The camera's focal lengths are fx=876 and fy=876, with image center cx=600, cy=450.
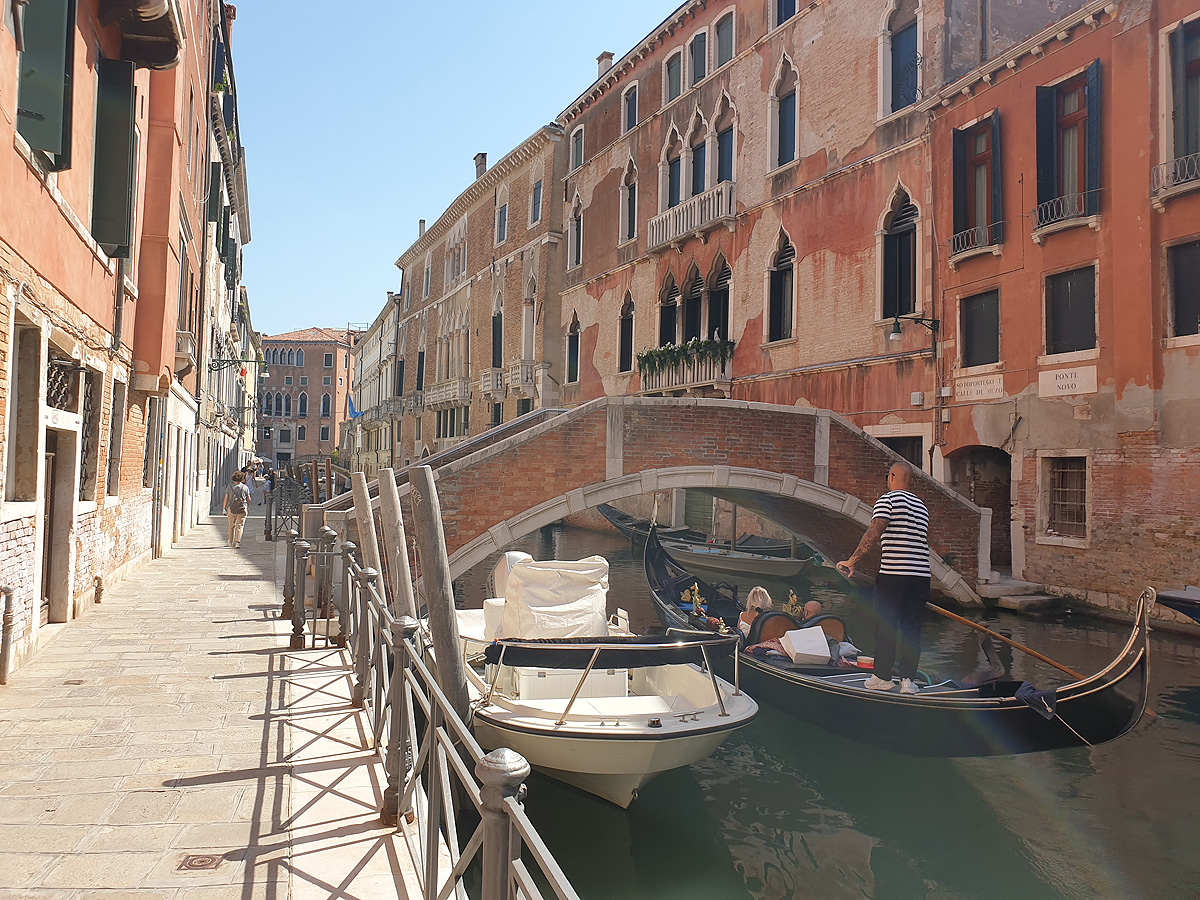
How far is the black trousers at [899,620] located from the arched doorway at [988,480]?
19.6ft

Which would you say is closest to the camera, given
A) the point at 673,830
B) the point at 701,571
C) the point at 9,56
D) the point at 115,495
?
the point at 9,56

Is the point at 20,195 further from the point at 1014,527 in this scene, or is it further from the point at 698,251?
the point at 698,251

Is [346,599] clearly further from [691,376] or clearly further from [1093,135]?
[691,376]

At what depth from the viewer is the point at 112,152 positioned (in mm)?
6250

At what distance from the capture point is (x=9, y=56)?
4.22 metres

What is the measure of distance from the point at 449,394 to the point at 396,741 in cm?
2410

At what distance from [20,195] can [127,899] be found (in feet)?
12.0

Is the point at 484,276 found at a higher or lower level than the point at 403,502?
higher

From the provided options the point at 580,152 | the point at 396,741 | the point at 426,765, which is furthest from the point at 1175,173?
the point at 580,152

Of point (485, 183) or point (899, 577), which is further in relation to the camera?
point (485, 183)

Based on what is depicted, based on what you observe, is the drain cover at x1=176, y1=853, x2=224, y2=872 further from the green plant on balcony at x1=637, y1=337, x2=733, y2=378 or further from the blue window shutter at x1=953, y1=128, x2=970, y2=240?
the green plant on balcony at x1=637, y1=337, x2=733, y2=378

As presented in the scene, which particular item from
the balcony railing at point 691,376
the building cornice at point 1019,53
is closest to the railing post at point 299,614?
the building cornice at point 1019,53

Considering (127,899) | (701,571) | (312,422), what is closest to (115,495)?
(127,899)

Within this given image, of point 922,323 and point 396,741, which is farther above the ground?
point 922,323
